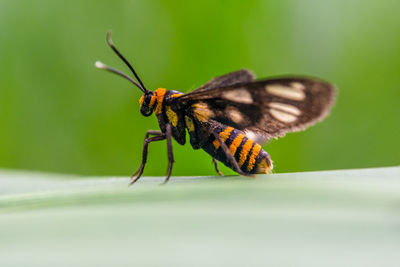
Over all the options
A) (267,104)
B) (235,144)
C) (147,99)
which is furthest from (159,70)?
(267,104)

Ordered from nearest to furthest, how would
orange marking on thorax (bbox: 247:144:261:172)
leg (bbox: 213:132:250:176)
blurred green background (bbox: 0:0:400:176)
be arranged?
leg (bbox: 213:132:250:176) → orange marking on thorax (bbox: 247:144:261:172) → blurred green background (bbox: 0:0:400:176)

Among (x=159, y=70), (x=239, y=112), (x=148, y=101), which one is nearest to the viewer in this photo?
(x=239, y=112)

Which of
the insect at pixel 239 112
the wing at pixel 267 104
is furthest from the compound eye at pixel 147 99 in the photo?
the wing at pixel 267 104

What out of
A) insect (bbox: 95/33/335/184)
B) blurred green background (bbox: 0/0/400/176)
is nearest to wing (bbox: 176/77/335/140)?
insect (bbox: 95/33/335/184)

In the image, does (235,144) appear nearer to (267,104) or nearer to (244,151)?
(244,151)

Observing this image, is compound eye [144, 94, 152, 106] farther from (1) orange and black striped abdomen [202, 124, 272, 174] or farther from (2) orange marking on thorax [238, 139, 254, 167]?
(2) orange marking on thorax [238, 139, 254, 167]

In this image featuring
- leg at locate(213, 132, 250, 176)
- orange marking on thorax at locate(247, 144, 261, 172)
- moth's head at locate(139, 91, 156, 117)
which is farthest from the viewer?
moth's head at locate(139, 91, 156, 117)

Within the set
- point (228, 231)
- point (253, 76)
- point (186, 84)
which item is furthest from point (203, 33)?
point (228, 231)
